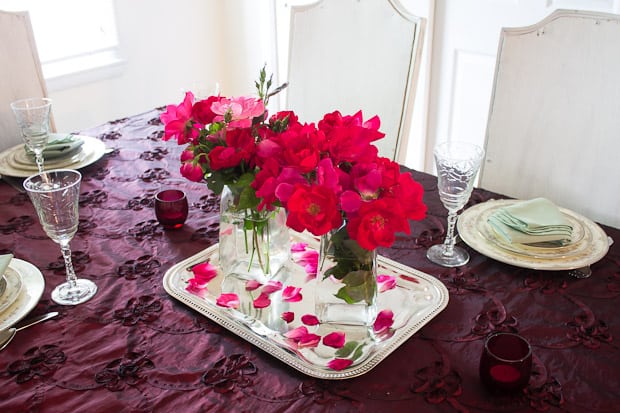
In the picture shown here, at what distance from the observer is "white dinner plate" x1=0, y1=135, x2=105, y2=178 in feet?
4.82

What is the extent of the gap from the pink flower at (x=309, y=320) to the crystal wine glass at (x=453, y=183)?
26cm

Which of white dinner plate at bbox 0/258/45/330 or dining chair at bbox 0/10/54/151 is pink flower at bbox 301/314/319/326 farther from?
dining chair at bbox 0/10/54/151

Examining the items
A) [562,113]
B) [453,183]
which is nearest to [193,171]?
[453,183]

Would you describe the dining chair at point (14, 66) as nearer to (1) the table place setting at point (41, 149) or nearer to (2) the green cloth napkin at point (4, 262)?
(1) the table place setting at point (41, 149)

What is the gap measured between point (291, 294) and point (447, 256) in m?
0.29

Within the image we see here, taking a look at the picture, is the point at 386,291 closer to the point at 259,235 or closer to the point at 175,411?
the point at 259,235

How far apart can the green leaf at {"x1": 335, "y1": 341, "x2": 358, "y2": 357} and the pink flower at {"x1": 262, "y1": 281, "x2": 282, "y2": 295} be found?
0.18m

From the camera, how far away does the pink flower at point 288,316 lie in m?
0.99

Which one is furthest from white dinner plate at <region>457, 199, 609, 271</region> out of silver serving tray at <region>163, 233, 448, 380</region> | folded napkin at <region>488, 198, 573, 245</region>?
silver serving tray at <region>163, 233, 448, 380</region>

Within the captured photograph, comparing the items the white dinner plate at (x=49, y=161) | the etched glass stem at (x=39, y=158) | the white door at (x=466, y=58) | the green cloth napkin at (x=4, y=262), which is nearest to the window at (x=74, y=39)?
the white dinner plate at (x=49, y=161)

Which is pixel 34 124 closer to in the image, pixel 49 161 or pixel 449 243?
pixel 49 161

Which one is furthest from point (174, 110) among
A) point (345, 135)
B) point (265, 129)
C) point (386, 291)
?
point (386, 291)

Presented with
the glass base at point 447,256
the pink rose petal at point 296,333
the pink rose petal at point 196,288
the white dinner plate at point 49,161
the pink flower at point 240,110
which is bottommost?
the pink rose petal at point 296,333

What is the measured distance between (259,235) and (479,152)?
0.40 meters
